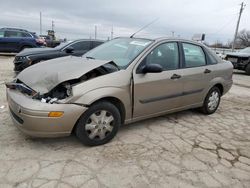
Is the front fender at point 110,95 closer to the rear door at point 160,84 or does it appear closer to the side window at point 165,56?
the rear door at point 160,84

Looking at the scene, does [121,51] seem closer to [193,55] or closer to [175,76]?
[175,76]

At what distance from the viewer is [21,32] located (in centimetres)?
1416

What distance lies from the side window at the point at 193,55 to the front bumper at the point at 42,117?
2261 millimetres

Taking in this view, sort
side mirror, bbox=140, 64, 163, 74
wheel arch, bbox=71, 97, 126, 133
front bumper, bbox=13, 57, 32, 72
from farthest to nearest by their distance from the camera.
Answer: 1. front bumper, bbox=13, 57, 32, 72
2. side mirror, bbox=140, 64, 163, 74
3. wheel arch, bbox=71, 97, 126, 133

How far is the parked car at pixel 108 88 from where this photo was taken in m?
2.98

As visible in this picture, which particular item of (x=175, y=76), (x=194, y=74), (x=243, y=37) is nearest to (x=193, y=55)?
(x=194, y=74)

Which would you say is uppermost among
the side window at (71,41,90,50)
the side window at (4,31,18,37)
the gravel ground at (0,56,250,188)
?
the side window at (4,31,18,37)

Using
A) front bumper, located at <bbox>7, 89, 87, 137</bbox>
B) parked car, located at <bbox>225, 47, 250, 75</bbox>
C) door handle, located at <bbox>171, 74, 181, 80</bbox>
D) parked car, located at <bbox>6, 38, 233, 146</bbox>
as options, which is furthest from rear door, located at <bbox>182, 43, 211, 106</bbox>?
parked car, located at <bbox>225, 47, 250, 75</bbox>

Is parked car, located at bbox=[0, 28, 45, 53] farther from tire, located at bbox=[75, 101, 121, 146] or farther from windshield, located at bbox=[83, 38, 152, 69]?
tire, located at bbox=[75, 101, 121, 146]

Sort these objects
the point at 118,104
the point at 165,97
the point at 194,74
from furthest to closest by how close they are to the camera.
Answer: the point at 194,74, the point at 165,97, the point at 118,104

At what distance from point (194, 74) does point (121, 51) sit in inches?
55.3

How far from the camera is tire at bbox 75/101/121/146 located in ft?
10.3

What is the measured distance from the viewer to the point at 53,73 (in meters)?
3.28

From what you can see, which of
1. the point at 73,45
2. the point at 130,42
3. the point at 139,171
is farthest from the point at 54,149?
the point at 73,45
